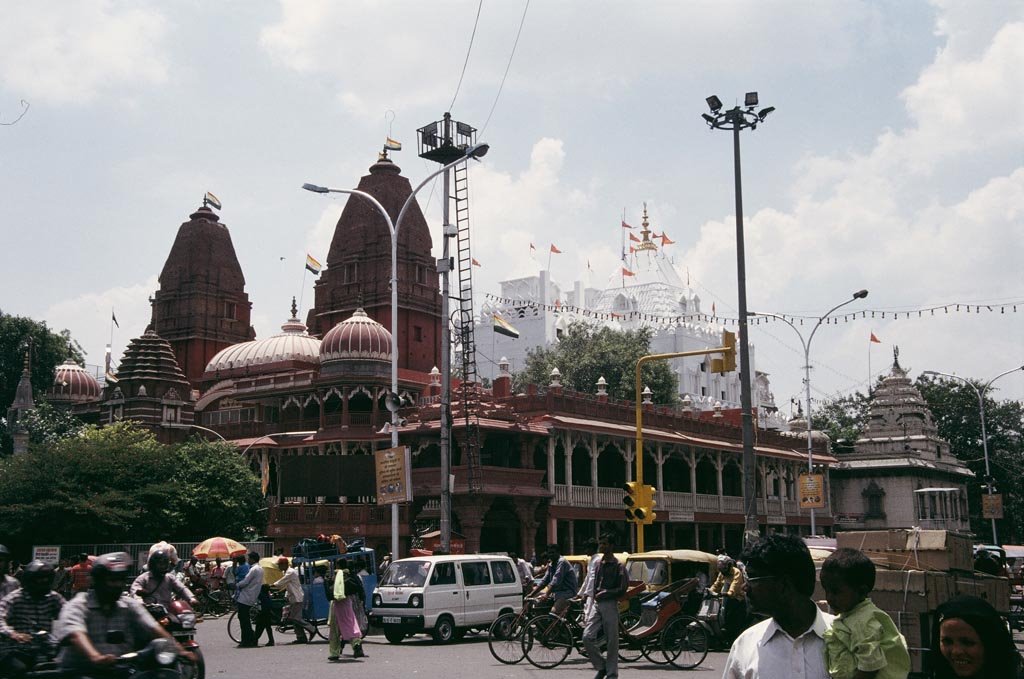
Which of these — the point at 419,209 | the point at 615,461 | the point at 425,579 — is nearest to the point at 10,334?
the point at 419,209

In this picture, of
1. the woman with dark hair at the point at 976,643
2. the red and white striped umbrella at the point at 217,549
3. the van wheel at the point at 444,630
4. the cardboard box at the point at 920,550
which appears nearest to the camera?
the woman with dark hair at the point at 976,643

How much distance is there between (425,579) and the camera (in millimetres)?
20734

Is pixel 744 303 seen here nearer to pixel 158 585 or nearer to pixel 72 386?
pixel 158 585

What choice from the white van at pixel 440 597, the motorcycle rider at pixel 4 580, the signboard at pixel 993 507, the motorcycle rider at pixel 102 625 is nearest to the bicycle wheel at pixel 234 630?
the white van at pixel 440 597

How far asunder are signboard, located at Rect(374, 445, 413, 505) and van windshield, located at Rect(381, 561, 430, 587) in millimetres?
4156

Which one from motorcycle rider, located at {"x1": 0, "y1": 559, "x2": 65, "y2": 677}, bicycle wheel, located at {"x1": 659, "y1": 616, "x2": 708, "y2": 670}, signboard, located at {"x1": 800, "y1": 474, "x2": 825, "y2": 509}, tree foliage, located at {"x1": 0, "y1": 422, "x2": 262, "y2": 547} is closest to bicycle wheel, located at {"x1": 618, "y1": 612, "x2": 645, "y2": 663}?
bicycle wheel, located at {"x1": 659, "y1": 616, "x2": 708, "y2": 670}

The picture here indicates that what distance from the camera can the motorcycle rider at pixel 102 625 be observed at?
25.9 feet

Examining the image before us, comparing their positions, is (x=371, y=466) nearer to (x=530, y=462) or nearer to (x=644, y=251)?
(x=530, y=462)

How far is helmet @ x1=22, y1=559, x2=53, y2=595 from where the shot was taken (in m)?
8.98

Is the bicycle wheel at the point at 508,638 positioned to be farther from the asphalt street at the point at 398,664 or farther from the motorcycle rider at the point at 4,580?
the motorcycle rider at the point at 4,580

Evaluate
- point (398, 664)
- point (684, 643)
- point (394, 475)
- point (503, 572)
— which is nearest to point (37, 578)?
point (398, 664)

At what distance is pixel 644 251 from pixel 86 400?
86.8 meters

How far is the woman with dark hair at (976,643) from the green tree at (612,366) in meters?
65.2

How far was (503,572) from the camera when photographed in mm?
22391
